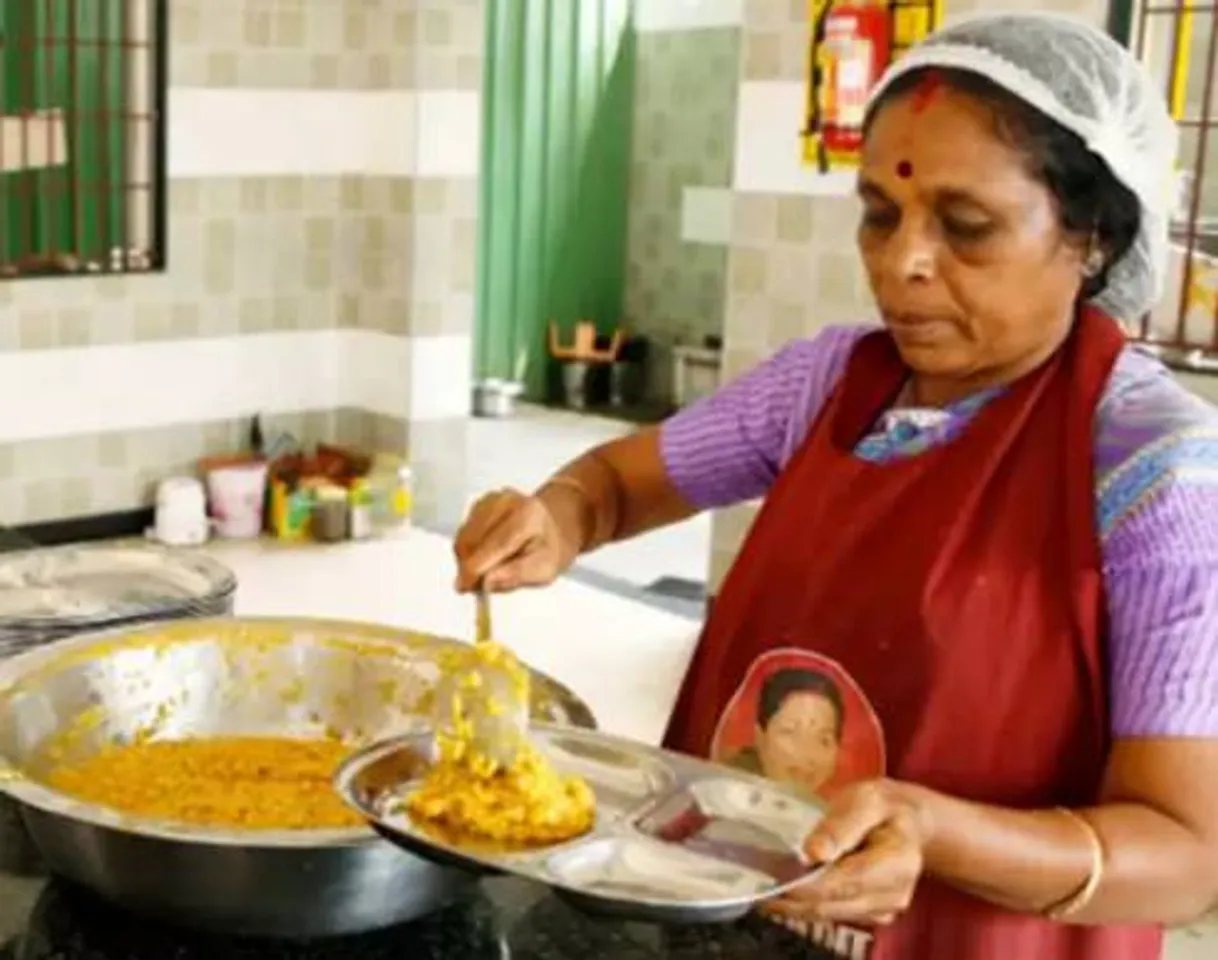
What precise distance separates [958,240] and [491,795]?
51cm

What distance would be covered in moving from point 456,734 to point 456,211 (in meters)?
3.98

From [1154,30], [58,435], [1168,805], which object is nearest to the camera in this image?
[1168,805]

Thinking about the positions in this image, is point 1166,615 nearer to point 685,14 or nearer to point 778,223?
point 778,223

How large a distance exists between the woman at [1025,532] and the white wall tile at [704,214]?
5.50 metres

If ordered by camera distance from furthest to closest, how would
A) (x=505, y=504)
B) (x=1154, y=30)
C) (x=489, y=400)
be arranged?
(x=489, y=400) < (x=1154, y=30) < (x=505, y=504)

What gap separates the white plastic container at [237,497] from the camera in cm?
476

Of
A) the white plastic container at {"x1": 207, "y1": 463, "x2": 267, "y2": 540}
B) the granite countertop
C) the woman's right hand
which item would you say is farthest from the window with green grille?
the granite countertop

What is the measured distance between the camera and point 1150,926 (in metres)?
1.29

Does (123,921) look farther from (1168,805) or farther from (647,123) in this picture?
(647,123)

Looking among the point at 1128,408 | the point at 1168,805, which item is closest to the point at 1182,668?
the point at 1168,805

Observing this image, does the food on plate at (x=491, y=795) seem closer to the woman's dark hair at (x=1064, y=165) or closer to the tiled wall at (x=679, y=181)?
the woman's dark hair at (x=1064, y=165)

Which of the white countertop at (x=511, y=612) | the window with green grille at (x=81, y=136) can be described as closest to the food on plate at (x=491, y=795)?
the white countertop at (x=511, y=612)

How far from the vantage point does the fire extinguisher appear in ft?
11.7

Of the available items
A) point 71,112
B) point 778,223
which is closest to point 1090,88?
point 778,223
